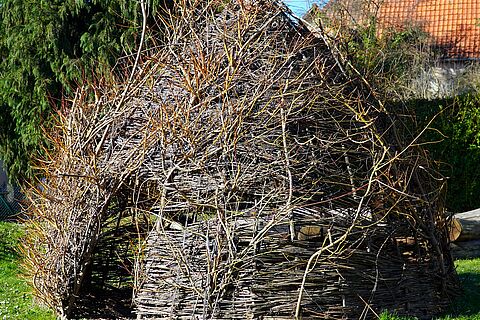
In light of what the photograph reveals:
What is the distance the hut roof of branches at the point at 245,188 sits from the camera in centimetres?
605

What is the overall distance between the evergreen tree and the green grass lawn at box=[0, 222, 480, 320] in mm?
2615

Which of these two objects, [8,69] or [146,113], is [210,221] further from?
[8,69]

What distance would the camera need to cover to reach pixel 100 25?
13547 mm

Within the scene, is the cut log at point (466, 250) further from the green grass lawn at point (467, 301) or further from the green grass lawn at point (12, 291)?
the green grass lawn at point (12, 291)

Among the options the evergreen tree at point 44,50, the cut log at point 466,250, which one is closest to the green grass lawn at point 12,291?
the evergreen tree at point 44,50

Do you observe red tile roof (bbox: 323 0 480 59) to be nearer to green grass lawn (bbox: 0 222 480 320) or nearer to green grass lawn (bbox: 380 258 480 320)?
green grass lawn (bbox: 0 222 480 320)

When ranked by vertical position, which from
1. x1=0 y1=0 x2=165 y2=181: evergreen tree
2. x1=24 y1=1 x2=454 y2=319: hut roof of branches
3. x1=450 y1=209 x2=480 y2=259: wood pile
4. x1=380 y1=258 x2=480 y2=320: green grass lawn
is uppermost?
x1=0 y1=0 x2=165 y2=181: evergreen tree

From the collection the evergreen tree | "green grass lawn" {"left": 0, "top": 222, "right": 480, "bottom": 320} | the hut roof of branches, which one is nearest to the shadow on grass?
"green grass lawn" {"left": 0, "top": 222, "right": 480, "bottom": 320}

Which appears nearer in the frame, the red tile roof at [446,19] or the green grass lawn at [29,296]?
the green grass lawn at [29,296]

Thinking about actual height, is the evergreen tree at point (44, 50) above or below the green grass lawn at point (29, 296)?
above

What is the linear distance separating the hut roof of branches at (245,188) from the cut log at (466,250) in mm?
4217

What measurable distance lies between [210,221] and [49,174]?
2.01m

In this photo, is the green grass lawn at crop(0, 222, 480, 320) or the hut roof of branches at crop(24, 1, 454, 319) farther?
the green grass lawn at crop(0, 222, 480, 320)

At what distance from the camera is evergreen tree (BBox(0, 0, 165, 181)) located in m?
13.3
